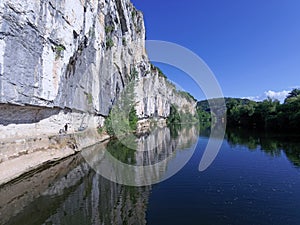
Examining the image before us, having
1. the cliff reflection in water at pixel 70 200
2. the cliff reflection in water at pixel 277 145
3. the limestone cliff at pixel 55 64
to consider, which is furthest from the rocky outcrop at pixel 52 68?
the cliff reflection in water at pixel 277 145

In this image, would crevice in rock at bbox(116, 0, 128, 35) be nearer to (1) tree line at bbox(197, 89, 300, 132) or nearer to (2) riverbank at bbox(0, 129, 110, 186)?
(2) riverbank at bbox(0, 129, 110, 186)

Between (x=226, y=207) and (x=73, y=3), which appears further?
(x=73, y=3)

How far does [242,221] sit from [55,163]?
36.4 feet

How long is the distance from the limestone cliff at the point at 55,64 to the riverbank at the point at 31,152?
78 cm

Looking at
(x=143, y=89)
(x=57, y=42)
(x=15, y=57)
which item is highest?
(x=143, y=89)

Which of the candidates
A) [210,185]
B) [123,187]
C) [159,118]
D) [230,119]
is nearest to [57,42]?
[123,187]

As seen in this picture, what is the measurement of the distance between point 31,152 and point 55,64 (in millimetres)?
5989

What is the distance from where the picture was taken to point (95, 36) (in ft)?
74.9

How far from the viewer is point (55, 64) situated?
14.7 m

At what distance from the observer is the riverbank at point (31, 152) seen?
9.84 metres

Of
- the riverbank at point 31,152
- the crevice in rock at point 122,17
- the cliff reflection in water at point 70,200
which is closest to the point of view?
the cliff reflection in water at point 70,200

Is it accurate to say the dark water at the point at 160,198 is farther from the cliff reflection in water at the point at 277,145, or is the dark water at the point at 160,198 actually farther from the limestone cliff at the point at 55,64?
the cliff reflection in water at the point at 277,145

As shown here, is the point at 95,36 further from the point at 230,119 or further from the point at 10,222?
the point at 230,119

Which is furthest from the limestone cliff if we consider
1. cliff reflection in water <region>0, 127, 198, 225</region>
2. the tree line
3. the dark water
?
the tree line
